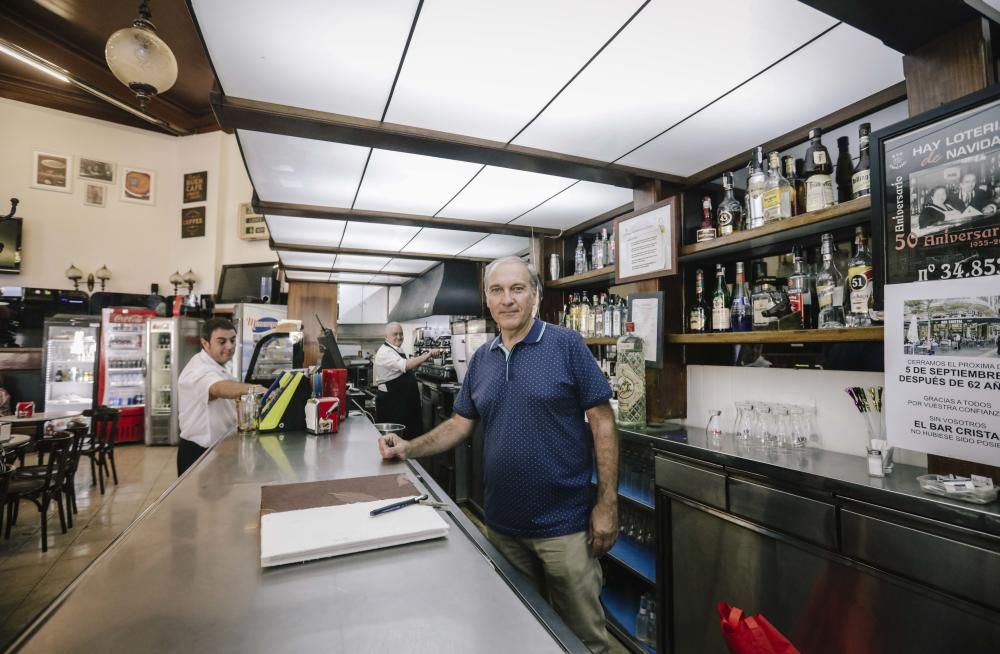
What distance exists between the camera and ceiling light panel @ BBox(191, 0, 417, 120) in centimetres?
155

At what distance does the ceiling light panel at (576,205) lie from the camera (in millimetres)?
3156

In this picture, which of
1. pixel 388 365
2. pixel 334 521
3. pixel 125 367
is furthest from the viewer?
pixel 125 367

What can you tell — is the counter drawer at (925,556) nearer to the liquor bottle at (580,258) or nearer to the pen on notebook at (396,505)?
the pen on notebook at (396,505)

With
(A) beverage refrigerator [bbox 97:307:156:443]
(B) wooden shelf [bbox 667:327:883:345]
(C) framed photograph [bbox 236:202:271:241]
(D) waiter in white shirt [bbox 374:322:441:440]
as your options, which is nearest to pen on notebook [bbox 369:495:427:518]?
(B) wooden shelf [bbox 667:327:883:345]

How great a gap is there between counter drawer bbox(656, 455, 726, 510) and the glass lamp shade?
11.2ft

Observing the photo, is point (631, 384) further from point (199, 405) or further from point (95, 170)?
point (95, 170)

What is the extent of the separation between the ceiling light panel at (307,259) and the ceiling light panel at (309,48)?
3.37 meters

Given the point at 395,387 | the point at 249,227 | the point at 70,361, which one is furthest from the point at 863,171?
the point at 70,361

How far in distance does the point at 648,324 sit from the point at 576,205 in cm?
115

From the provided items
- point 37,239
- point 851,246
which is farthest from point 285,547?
point 37,239

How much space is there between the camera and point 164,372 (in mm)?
7441

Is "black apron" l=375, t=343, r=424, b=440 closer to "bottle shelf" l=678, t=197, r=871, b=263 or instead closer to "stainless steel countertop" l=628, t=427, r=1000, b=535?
"stainless steel countertop" l=628, t=427, r=1000, b=535

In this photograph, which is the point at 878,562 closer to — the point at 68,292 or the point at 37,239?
the point at 68,292

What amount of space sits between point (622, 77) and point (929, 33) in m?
1.00
